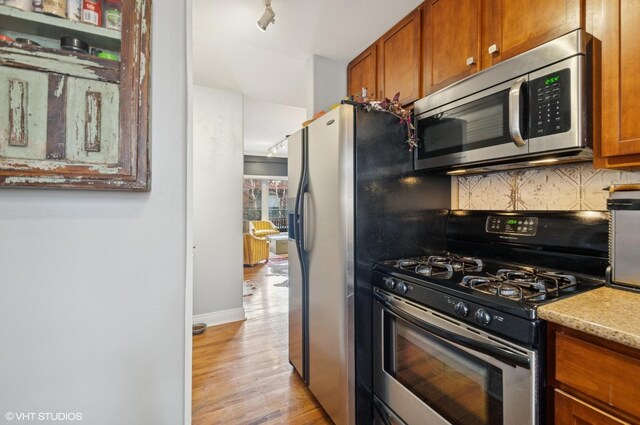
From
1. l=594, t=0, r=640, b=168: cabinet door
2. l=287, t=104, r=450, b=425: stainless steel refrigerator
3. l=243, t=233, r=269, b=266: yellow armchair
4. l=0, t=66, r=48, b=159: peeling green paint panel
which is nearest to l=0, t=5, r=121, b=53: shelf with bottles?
l=0, t=66, r=48, b=159: peeling green paint panel

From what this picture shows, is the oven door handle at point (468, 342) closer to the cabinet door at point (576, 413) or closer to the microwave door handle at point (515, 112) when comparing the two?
the cabinet door at point (576, 413)

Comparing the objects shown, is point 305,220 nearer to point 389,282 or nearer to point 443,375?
point 389,282

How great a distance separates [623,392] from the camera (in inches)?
29.4

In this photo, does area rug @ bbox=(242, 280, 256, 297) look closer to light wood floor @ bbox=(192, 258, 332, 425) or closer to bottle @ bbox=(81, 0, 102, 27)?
light wood floor @ bbox=(192, 258, 332, 425)

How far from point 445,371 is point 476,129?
1.11 metres

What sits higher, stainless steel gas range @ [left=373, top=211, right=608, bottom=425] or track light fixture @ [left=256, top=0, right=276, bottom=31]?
track light fixture @ [left=256, top=0, right=276, bottom=31]

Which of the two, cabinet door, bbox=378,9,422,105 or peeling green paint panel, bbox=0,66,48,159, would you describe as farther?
cabinet door, bbox=378,9,422,105

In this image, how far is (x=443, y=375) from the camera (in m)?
1.22

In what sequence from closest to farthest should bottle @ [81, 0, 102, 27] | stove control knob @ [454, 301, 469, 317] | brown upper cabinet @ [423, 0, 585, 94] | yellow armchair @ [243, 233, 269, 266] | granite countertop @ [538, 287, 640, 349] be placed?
granite countertop @ [538, 287, 640, 349] < bottle @ [81, 0, 102, 27] < stove control knob @ [454, 301, 469, 317] < brown upper cabinet @ [423, 0, 585, 94] < yellow armchair @ [243, 233, 269, 266]

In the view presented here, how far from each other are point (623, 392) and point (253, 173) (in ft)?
25.7

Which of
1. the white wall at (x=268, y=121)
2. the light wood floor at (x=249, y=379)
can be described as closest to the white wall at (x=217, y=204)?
the light wood floor at (x=249, y=379)

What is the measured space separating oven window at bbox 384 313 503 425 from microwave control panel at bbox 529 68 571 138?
922 mm

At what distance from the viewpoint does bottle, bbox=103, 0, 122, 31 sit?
2.81ft

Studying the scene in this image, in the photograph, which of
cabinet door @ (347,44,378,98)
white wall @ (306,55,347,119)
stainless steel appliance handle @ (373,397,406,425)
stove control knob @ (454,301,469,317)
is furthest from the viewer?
white wall @ (306,55,347,119)
